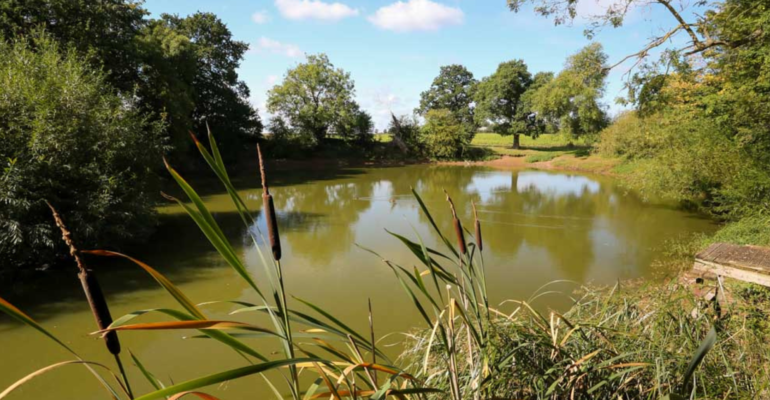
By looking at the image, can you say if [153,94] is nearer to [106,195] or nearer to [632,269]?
[106,195]

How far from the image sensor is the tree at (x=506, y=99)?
3166cm

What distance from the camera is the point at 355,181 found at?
1895cm

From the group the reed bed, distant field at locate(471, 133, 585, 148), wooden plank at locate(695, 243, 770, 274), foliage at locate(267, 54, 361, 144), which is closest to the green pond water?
the reed bed

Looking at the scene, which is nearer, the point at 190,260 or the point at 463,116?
the point at 190,260

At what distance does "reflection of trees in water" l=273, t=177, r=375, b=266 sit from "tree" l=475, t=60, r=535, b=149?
18.5m

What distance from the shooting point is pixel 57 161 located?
238 inches

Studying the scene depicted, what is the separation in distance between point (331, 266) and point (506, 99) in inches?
1172

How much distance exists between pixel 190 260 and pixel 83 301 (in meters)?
1.88

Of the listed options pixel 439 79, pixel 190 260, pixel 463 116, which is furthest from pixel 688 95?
pixel 439 79

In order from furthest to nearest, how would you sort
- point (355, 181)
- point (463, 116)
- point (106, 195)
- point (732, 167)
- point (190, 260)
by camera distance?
point (463, 116)
point (355, 181)
point (732, 167)
point (190, 260)
point (106, 195)

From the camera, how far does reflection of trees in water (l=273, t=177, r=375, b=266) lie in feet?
26.3

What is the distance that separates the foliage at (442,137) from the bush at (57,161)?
2276 cm

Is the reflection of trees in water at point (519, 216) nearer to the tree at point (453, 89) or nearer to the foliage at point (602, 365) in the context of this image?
the foliage at point (602, 365)

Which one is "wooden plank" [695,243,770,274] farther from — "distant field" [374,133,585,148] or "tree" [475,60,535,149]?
"tree" [475,60,535,149]
